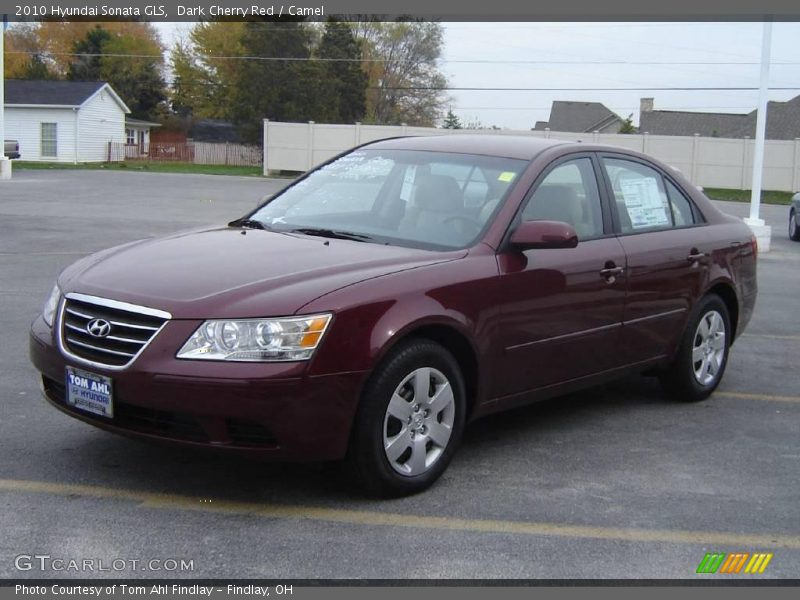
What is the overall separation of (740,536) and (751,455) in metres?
1.29

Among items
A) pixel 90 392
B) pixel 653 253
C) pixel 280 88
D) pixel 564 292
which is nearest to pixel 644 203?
pixel 653 253

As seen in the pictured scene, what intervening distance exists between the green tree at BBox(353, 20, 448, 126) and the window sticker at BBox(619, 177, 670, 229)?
60165mm

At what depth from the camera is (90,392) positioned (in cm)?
436

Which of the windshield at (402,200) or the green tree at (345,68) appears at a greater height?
the green tree at (345,68)

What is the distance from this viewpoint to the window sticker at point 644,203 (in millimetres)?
6172

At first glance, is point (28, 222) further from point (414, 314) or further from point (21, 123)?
point (21, 123)

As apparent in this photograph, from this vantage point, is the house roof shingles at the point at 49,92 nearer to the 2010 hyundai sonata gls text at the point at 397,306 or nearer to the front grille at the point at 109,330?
the 2010 hyundai sonata gls text at the point at 397,306

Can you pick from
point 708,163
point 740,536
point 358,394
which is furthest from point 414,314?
point 708,163

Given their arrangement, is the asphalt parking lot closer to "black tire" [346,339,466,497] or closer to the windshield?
"black tire" [346,339,466,497]

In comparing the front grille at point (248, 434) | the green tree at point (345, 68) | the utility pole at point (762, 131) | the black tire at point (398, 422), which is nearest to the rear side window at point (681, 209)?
the black tire at point (398, 422)

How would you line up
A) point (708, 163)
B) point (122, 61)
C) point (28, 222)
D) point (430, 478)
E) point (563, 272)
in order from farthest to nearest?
point (122, 61)
point (708, 163)
point (28, 222)
point (563, 272)
point (430, 478)

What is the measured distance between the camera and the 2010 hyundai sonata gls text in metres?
4.14

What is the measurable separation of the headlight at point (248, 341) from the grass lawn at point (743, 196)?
35702 mm

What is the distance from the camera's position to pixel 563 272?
5387 mm
